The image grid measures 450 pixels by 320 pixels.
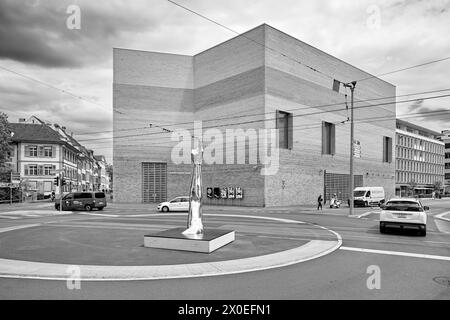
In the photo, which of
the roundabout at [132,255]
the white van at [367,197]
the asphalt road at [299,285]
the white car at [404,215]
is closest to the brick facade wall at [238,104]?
the white van at [367,197]

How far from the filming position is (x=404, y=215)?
1471 cm

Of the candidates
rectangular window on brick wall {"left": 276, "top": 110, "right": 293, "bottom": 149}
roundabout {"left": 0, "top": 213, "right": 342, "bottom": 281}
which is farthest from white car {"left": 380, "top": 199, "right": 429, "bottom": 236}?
rectangular window on brick wall {"left": 276, "top": 110, "right": 293, "bottom": 149}

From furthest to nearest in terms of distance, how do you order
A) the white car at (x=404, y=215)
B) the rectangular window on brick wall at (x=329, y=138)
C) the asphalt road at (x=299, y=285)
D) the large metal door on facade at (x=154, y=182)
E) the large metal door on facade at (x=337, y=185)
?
the rectangular window on brick wall at (x=329, y=138) < the large metal door on facade at (x=337, y=185) < the large metal door on facade at (x=154, y=182) < the white car at (x=404, y=215) < the asphalt road at (x=299, y=285)

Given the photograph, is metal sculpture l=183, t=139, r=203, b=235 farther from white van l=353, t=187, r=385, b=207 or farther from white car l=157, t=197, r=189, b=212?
white van l=353, t=187, r=385, b=207

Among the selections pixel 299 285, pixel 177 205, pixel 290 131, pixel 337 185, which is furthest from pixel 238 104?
pixel 299 285

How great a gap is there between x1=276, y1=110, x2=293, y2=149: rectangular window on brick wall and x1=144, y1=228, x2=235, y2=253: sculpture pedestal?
88.8 feet

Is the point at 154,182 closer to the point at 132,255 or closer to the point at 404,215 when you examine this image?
the point at 404,215

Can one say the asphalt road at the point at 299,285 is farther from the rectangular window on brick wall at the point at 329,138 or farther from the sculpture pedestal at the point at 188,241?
the rectangular window on brick wall at the point at 329,138

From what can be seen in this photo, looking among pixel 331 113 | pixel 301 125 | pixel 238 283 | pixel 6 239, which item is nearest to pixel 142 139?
pixel 301 125

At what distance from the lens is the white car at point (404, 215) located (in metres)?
14.5

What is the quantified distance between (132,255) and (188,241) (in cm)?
173

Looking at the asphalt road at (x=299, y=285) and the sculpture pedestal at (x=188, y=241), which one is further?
the sculpture pedestal at (x=188, y=241)

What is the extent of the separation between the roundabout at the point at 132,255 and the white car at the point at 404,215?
2.74 metres
